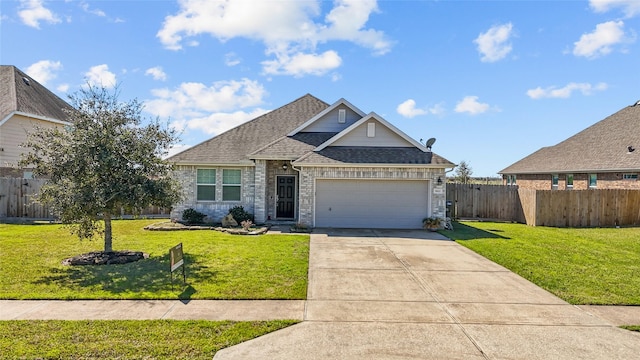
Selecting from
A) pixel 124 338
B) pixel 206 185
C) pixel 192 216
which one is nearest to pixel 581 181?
pixel 206 185

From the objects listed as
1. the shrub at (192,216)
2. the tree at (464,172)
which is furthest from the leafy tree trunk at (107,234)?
the tree at (464,172)

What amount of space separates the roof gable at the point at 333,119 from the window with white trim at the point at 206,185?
4.15 m

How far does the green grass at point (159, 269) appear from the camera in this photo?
627 cm

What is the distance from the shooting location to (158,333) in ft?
15.3

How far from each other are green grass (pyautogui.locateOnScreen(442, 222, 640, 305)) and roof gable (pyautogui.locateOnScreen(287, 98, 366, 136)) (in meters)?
6.90

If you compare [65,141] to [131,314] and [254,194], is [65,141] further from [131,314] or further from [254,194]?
[254,194]

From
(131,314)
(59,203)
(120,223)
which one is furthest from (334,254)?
(120,223)

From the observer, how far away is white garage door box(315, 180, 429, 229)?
1453 cm

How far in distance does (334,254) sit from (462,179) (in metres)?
32.3

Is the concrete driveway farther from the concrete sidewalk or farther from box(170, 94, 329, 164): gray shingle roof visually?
box(170, 94, 329, 164): gray shingle roof

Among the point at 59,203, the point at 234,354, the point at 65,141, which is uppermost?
the point at 65,141

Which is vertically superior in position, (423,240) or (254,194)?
(254,194)

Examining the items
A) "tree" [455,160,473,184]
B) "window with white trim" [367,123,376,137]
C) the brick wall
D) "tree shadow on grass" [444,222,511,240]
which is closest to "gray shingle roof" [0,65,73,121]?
"window with white trim" [367,123,376,137]

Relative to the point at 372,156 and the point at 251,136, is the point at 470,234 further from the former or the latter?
the point at 251,136
